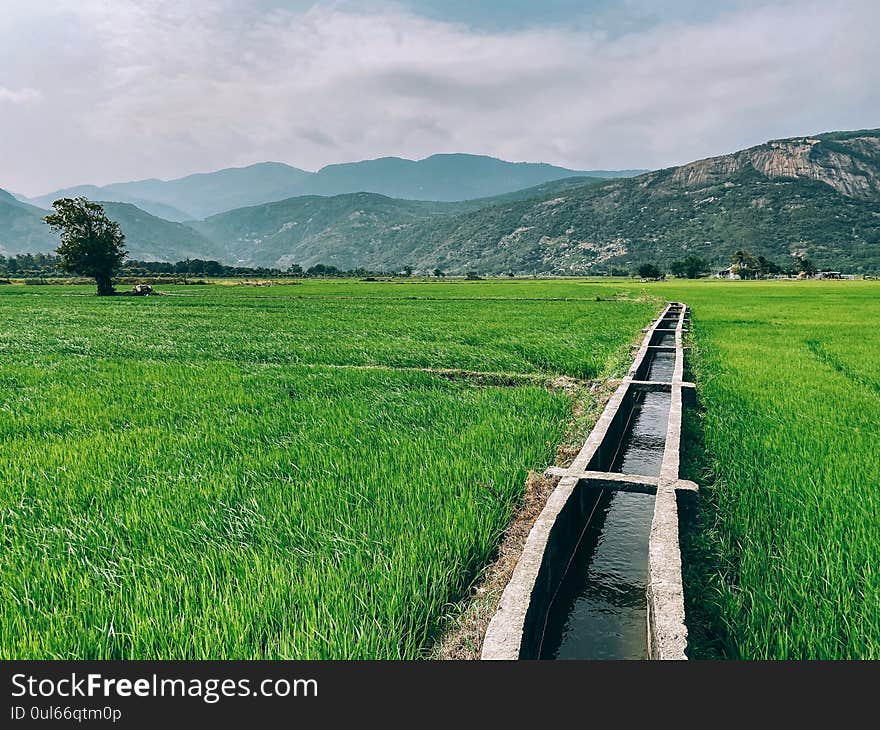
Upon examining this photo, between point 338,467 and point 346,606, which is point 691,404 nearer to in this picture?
point 338,467

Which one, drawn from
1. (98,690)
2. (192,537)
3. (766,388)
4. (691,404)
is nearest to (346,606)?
(98,690)

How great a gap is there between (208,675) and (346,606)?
65 centimetres

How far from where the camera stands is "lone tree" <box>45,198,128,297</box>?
152ft

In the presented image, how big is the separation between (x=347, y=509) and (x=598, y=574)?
1.99m

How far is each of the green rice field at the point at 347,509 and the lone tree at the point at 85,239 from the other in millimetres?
46153

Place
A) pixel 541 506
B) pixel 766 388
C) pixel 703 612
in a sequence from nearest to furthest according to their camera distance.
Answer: pixel 703 612
pixel 541 506
pixel 766 388

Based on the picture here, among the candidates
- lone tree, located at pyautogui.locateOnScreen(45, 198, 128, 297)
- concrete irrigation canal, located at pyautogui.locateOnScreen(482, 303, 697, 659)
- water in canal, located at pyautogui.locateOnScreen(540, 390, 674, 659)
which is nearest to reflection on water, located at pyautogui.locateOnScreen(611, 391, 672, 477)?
concrete irrigation canal, located at pyautogui.locateOnScreen(482, 303, 697, 659)

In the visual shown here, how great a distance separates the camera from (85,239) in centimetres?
4662

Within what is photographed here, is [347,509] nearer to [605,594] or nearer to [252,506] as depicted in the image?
[252,506]

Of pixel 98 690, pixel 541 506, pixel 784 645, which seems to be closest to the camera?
pixel 98 690

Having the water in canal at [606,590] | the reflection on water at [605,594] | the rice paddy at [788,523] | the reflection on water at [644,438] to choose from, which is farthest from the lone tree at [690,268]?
the reflection on water at [605,594]

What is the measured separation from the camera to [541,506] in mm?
4207

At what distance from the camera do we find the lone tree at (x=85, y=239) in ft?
152

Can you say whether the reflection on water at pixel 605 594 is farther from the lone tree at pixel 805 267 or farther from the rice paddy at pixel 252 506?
the lone tree at pixel 805 267
